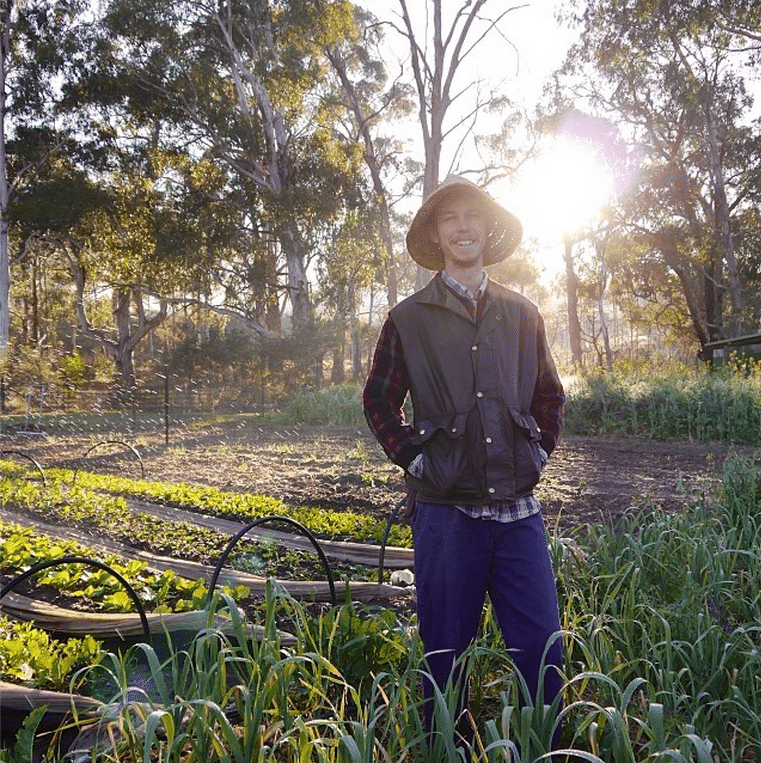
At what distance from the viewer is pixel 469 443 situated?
1.99m

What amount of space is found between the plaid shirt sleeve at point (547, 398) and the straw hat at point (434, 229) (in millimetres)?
344

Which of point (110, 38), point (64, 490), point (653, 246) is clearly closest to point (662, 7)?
point (653, 246)

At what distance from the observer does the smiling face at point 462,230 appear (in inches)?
83.7

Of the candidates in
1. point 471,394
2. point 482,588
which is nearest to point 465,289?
point 471,394

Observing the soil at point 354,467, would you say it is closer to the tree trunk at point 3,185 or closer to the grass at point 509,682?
the grass at point 509,682

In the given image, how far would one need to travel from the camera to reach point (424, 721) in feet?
6.65

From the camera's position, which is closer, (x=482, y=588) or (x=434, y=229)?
(x=482, y=588)

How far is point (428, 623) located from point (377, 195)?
17967mm

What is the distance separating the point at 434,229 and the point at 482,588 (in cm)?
110

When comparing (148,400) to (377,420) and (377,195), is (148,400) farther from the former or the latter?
(377,420)

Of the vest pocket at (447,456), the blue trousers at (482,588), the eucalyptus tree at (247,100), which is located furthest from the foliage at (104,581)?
the eucalyptus tree at (247,100)

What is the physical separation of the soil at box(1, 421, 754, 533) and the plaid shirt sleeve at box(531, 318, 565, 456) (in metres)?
1.93

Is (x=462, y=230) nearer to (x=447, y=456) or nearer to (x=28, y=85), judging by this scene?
(x=447, y=456)

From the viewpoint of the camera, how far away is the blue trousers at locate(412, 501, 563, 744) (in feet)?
6.38
